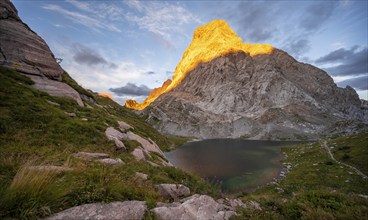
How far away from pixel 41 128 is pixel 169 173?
11.2 meters

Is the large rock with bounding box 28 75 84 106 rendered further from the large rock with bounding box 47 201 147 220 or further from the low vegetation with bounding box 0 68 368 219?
the large rock with bounding box 47 201 147 220

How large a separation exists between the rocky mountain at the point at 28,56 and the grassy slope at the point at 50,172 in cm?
825

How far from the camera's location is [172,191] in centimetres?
923

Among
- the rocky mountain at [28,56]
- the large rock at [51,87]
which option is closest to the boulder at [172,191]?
the large rock at [51,87]

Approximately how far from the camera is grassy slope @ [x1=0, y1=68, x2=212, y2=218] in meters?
4.43

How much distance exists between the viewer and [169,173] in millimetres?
13703

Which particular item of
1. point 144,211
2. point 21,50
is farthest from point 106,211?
point 21,50

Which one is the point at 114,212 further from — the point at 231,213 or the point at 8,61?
the point at 8,61

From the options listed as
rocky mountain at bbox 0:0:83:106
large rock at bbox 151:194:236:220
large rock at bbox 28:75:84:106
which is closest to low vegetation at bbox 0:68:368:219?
large rock at bbox 151:194:236:220

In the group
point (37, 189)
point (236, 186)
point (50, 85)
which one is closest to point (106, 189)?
point (37, 189)

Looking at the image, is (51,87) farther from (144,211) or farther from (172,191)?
(144,211)

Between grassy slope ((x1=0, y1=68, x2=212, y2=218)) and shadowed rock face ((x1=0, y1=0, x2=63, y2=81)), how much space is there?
1160cm

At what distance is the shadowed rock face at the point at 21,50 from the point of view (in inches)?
1206

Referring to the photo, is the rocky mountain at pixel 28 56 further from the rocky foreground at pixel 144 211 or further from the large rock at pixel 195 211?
the large rock at pixel 195 211
